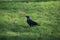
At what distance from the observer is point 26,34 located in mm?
1919

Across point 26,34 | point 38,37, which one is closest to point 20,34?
point 26,34

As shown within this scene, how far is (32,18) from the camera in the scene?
6.45 ft

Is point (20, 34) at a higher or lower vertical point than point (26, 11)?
lower

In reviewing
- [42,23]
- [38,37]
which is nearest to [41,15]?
[42,23]

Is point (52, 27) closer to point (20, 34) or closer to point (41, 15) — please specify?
point (41, 15)

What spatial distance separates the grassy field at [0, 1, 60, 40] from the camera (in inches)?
75.4

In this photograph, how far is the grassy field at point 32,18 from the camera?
6.28ft

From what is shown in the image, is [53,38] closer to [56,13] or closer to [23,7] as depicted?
[56,13]

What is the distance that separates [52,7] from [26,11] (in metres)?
0.28

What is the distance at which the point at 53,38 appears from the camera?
6.27 ft

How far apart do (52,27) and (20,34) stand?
0.34 m

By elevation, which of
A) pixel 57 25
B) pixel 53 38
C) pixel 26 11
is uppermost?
pixel 26 11

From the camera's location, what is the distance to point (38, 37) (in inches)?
75.0

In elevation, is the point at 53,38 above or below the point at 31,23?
below
